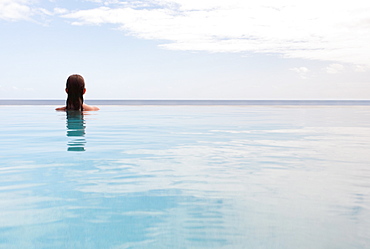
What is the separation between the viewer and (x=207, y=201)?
12.0 feet

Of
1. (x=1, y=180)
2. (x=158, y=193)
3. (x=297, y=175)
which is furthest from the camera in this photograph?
(x=297, y=175)

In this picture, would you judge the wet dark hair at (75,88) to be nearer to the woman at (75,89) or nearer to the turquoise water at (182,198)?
the woman at (75,89)

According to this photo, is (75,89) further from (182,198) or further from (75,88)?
(182,198)

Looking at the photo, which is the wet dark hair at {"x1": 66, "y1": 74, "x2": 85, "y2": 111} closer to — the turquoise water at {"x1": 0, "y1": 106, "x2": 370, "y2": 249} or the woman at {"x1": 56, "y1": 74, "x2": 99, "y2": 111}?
the woman at {"x1": 56, "y1": 74, "x2": 99, "y2": 111}

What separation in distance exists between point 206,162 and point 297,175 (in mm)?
1453

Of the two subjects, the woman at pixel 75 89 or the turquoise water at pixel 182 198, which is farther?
the woman at pixel 75 89

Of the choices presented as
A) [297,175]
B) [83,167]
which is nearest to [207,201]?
[297,175]

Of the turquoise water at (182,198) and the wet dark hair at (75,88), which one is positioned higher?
the wet dark hair at (75,88)

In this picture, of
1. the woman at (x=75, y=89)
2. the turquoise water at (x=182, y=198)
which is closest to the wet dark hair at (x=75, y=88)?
the woman at (x=75, y=89)

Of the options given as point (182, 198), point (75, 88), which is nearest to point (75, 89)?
point (75, 88)

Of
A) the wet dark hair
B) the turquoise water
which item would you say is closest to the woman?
the wet dark hair

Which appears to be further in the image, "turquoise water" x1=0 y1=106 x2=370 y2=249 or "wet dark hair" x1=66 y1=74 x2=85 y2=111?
"wet dark hair" x1=66 y1=74 x2=85 y2=111

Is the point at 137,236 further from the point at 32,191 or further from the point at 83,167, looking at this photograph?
the point at 83,167

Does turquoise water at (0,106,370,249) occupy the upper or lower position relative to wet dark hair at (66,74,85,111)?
lower
